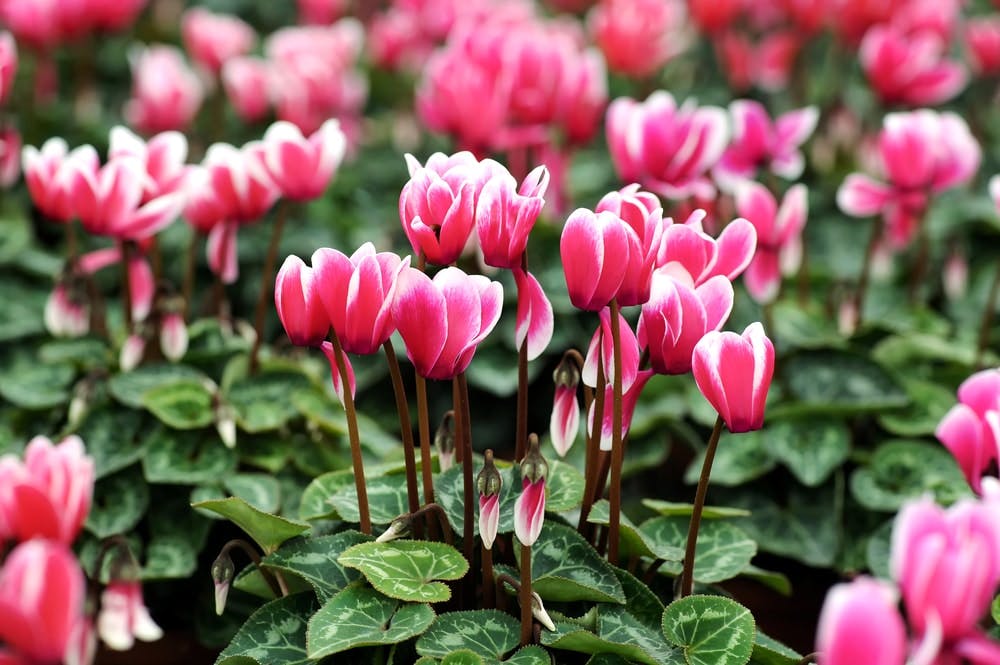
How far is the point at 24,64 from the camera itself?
402cm

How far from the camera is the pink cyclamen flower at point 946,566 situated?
1063mm

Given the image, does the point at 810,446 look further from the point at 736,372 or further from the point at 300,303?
the point at 300,303

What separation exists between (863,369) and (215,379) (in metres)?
1.35

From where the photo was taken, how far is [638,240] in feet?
4.84

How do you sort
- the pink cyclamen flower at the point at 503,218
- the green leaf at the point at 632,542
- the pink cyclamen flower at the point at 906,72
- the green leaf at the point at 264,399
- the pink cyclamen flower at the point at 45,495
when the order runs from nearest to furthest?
1. the pink cyclamen flower at the point at 45,495
2. the pink cyclamen flower at the point at 503,218
3. the green leaf at the point at 632,542
4. the green leaf at the point at 264,399
5. the pink cyclamen flower at the point at 906,72

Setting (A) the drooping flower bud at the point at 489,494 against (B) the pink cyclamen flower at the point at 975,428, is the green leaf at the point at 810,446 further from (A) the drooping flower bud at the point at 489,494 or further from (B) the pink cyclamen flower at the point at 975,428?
(A) the drooping flower bud at the point at 489,494

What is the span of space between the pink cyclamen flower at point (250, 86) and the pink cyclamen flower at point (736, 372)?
2.16m

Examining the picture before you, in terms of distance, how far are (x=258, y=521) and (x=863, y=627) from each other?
0.89m

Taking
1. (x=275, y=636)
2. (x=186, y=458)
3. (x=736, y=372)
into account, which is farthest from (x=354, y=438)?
(x=186, y=458)

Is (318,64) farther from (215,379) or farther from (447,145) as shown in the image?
(215,379)

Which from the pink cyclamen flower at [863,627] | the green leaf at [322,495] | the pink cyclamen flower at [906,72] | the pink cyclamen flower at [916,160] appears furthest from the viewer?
the pink cyclamen flower at [906,72]

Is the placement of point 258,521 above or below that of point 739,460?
above

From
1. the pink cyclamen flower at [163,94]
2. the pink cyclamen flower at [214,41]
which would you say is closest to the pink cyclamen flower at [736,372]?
the pink cyclamen flower at [163,94]

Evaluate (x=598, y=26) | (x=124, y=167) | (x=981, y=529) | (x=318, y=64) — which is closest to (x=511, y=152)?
(x=318, y=64)
